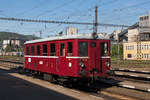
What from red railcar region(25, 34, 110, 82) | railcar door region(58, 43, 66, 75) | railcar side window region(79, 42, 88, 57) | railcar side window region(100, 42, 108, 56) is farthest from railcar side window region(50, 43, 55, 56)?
railcar side window region(100, 42, 108, 56)

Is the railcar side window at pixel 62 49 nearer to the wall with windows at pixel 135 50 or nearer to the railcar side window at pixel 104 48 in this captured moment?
the railcar side window at pixel 104 48

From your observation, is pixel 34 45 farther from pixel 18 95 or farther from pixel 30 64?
pixel 18 95

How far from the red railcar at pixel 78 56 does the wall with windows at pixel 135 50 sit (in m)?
52.6

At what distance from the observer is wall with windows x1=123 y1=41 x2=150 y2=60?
65.6 metres

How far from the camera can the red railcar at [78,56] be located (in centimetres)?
1174

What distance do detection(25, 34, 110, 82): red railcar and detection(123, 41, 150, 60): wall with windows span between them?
52.6 m

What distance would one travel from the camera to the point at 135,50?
7119cm

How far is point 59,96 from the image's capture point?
10.7 metres

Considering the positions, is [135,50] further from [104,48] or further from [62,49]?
[62,49]

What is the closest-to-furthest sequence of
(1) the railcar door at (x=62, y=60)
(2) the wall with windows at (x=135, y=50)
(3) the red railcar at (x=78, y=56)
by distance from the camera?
(3) the red railcar at (x=78, y=56), (1) the railcar door at (x=62, y=60), (2) the wall with windows at (x=135, y=50)

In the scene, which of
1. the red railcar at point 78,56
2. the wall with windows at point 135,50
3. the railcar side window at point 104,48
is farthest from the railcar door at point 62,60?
the wall with windows at point 135,50

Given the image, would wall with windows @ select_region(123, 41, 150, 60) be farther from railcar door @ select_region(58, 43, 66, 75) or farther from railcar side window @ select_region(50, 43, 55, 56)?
railcar door @ select_region(58, 43, 66, 75)

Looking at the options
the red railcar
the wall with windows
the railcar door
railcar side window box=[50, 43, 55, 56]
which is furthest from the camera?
the wall with windows

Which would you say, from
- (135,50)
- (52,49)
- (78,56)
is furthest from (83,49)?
(135,50)
